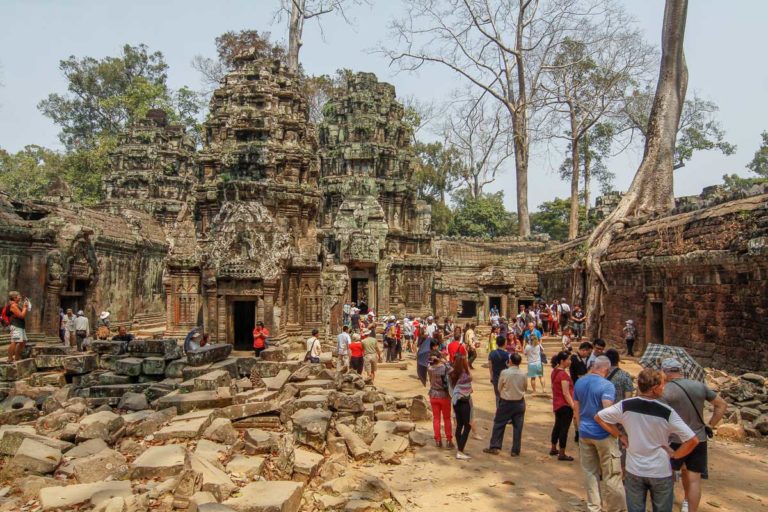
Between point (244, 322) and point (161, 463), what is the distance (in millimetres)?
9558

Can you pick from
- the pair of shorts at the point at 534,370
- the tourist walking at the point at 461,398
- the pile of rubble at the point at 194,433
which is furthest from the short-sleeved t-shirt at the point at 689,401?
the pair of shorts at the point at 534,370

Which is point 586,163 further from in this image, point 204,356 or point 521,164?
point 204,356

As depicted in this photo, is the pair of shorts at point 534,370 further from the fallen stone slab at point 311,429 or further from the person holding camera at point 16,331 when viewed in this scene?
the person holding camera at point 16,331

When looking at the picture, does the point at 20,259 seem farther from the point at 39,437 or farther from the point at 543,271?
the point at 543,271

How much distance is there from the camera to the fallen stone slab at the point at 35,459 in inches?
217

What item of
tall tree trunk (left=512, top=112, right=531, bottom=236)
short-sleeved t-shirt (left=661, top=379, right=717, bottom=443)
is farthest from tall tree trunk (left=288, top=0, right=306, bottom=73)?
short-sleeved t-shirt (left=661, top=379, right=717, bottom=443)

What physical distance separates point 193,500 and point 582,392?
3.32m

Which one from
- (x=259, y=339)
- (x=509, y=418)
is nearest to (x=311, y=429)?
(x=509, y=418)

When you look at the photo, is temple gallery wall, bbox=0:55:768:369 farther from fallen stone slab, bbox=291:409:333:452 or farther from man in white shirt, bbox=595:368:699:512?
man in white shirt, bbox=595:368:699:512

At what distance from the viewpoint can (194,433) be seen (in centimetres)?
629

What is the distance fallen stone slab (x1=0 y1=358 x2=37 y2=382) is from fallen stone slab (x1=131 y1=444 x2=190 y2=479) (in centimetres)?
578

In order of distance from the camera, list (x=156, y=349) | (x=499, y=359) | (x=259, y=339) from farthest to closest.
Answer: (x=259, y=339)
(x=156, y=349)
(x=499, y=359)

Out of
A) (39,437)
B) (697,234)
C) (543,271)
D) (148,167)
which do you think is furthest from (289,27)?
(39,437)

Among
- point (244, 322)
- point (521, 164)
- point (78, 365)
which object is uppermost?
point (521, 164)
